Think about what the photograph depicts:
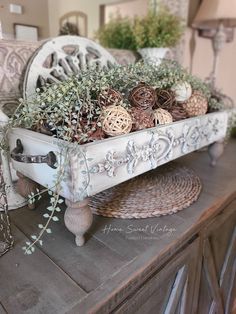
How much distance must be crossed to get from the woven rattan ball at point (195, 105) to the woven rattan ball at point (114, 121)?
0.30 m

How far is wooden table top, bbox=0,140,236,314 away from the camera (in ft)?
1.37

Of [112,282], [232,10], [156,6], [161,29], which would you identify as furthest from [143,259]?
[232,10]

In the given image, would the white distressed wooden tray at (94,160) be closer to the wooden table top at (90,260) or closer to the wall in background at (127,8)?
the wooden table top at (90,260)

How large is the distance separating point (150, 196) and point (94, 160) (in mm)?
291

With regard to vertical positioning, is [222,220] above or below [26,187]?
below

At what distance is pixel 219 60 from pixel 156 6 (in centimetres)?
82

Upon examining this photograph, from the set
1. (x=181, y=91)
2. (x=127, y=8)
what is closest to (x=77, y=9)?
(x=127, y=8)

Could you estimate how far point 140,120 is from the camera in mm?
612

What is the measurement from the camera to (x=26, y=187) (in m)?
0.66

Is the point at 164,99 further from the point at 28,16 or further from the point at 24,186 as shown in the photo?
the point at 28,16

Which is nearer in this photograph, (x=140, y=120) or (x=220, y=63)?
(x=140, y=120)

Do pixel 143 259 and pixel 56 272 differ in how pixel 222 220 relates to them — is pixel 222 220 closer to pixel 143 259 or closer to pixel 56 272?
pixel 143 259

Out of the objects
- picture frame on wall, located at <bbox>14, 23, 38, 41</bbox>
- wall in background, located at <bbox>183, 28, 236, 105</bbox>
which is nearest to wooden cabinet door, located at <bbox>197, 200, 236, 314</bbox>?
picture frame on wall, located at <bbox>14, 23, 38, 41</bbox>

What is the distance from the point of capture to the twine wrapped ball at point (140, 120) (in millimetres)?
608
